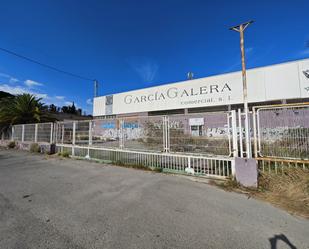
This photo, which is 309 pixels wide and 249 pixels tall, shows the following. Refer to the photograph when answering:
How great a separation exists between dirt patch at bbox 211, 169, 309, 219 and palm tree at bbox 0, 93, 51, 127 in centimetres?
1579

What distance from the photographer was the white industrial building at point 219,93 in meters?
12.0

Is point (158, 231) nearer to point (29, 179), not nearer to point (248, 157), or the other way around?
point (248, 157)

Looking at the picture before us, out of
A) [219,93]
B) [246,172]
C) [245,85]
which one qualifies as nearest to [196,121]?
[245,85]

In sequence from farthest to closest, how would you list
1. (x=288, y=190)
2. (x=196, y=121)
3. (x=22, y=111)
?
(x=22, y=111) → (x=196, y=121) → (x=288, y=190)

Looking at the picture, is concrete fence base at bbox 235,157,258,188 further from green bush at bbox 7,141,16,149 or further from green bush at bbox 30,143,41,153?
green bush at bbox 7,141,16,149

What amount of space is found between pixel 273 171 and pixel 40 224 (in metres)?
4.90

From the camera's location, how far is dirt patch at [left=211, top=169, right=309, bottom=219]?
2.92 m

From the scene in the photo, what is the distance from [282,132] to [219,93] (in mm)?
11816

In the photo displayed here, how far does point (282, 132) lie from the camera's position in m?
3.84

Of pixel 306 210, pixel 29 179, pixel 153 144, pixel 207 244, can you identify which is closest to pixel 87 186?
pixel 29 179

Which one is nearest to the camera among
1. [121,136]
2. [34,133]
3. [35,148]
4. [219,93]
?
[121,136]

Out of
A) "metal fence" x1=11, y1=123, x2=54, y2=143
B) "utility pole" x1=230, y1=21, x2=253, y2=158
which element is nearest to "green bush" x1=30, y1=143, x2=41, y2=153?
"metal fence" x1=11, y1=123, x2=54, y2=143

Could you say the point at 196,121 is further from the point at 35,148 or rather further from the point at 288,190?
the point at 35,148

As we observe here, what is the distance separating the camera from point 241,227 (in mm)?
2271
